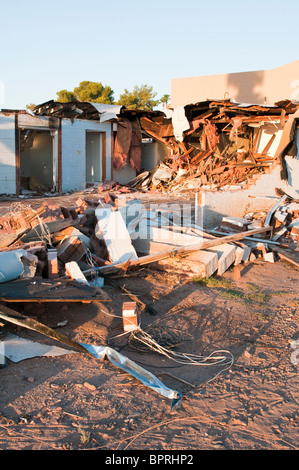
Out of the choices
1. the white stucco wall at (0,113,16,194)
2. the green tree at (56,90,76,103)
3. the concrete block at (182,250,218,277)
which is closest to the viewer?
the concrete block at (182,250,218,277)

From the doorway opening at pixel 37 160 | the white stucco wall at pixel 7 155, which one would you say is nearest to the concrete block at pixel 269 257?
the white stucco wall at pixel 7 155

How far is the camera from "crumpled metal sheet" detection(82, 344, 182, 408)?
3645 millimetres

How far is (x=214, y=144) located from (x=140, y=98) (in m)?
19.7

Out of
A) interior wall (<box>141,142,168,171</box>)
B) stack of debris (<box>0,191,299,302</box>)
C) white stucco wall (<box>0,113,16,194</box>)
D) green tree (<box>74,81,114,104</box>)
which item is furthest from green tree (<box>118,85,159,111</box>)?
stack of debris (<box>0,191,299,302</box>)

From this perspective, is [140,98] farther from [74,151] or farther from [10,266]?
[10,266]

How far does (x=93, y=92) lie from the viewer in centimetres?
3303

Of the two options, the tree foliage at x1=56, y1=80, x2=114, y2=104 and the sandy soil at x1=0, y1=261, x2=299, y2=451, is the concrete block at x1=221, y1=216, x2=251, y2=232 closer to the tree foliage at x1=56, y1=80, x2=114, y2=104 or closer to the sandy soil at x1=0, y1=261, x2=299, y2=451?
the sandy soil at x1=0, y1=261, x2=299, y2=451

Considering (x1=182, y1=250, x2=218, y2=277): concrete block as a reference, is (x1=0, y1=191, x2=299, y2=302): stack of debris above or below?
above

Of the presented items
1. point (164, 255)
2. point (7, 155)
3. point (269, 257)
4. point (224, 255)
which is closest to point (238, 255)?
point (224, 255)

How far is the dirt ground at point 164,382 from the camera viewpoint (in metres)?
3.12

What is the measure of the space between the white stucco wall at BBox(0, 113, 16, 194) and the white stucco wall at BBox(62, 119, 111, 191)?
2.25 meters
